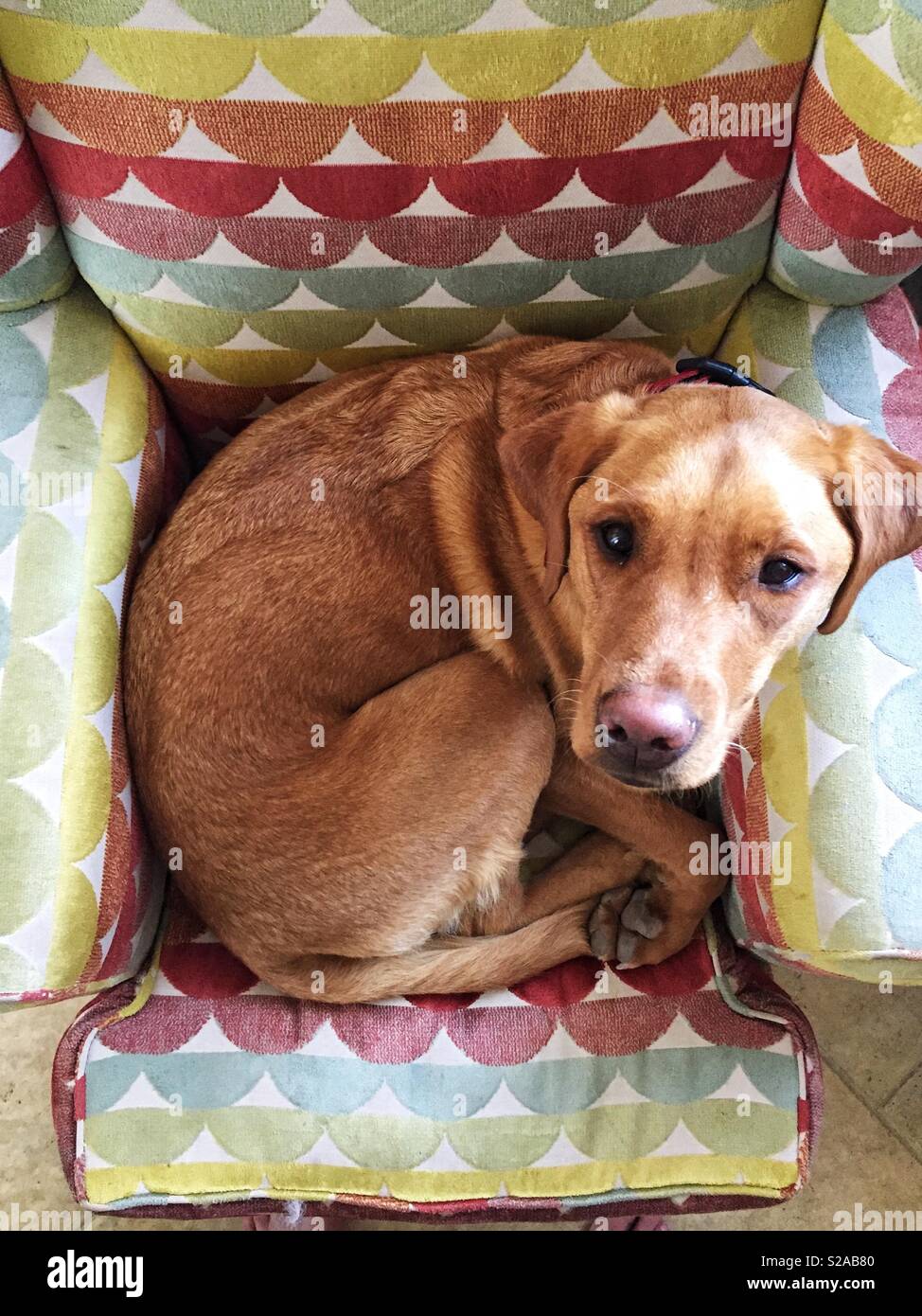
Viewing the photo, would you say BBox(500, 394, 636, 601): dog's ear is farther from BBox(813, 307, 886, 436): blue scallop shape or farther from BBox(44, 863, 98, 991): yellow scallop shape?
BBox(44, 863, 98, 991): yellow scallop shape

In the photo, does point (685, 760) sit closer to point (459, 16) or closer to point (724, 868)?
point (724, 868)

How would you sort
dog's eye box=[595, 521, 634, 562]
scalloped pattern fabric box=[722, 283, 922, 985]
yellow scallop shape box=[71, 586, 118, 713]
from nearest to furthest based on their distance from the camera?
dog's eye box=[595, 521, 634, 562]
scalloped pattern fabric box=[722, 283, 922, 985]
yellow scallop shape box=[71, 586, 118, 713]

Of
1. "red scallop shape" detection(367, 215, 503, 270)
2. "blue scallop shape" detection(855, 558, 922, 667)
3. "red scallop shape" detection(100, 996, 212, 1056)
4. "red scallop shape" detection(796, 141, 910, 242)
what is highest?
"red scallop shape" detection(796, 141, 910, 242)

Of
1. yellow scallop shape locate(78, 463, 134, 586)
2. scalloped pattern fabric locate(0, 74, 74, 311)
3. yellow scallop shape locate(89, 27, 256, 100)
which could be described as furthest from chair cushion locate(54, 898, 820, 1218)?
yellow scallop shape locate(89, 27, 256, 100)

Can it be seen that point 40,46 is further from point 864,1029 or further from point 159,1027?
point 864,1029

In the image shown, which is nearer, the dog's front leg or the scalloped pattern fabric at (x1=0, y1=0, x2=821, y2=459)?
the scalloped pattern fabric at (x1=0, y1=0, x2=821, y2=459)

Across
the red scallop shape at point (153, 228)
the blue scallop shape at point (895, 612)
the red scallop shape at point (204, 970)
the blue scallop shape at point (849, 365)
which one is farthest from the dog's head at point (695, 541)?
the red scallop shape at point (204, 970)

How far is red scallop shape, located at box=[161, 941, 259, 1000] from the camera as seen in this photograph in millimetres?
2066

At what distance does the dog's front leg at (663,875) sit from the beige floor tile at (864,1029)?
2.39 feet

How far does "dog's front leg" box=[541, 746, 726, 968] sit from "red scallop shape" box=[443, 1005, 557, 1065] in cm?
20

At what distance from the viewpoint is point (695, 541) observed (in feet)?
5.15

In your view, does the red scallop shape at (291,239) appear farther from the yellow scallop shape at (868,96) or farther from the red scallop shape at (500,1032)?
the red scallop shape at (500,1032)

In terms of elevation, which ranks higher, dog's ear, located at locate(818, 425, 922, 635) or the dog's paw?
dog's ear, located at locate(818, 425, 922, 635)

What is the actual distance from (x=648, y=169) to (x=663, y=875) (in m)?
1.41
